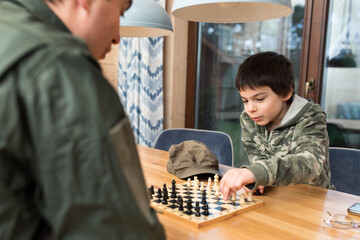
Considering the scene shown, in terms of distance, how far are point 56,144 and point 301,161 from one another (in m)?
0.98

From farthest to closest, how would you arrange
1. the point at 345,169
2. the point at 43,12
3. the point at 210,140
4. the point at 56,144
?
the point at 210,140 < the point at 345,169 < the point at 43,12 < the point at 56,144

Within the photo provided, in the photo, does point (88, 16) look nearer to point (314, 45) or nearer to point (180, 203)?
point (180, 203)

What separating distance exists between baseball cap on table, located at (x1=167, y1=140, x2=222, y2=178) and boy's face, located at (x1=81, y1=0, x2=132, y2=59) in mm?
869

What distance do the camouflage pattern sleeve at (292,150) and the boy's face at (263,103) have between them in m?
0.09

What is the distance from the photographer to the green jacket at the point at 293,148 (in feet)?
3.57

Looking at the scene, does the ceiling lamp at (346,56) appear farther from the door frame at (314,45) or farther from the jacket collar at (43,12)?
the jacket collar at (43,12)

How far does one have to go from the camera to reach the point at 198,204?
0.96 m

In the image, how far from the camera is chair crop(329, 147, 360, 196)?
1.54 metres

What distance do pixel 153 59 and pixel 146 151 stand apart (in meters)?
1.61

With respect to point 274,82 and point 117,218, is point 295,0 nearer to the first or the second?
point 274,82

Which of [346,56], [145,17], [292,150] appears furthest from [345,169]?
[346,56]

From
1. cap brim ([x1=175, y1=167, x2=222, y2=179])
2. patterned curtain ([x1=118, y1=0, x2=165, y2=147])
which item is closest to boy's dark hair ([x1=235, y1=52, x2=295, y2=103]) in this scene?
cap brim ([x1=175, y1=167, x2=222, y2=179])

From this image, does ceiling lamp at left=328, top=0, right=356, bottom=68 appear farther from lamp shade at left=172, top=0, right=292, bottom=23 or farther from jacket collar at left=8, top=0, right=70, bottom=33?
jacket collar at left=8, top=0, right=70, bottom=33

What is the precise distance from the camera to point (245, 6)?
123 cm
